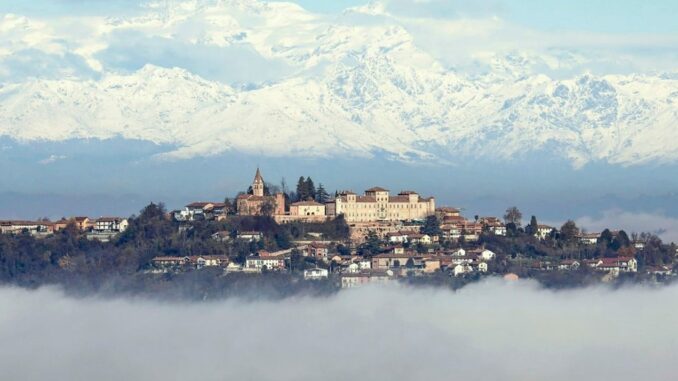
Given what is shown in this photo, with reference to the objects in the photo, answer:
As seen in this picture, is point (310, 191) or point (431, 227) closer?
point (431, 227)

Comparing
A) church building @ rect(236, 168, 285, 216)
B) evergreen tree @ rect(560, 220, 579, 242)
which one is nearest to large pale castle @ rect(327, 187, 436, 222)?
church building @ rect(236, 168, 285, 216)

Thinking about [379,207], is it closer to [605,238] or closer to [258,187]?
[258,187]

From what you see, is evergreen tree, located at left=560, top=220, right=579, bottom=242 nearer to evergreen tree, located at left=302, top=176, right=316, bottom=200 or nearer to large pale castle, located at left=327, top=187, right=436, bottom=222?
large pale castle, located at left=327, top=187, right=436, bottom=222

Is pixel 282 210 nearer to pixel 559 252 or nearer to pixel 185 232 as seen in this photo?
pixel 185 232

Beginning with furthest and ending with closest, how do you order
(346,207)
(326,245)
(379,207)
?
1. (379,207)
2. (346,207)
3. (326,245)

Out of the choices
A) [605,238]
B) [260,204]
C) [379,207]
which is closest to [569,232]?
[605,238]

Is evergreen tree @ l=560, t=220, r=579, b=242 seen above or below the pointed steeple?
below

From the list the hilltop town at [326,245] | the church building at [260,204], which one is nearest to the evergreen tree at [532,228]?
the hilltop town at [326,245]

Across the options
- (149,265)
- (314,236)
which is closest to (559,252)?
(314,236)
